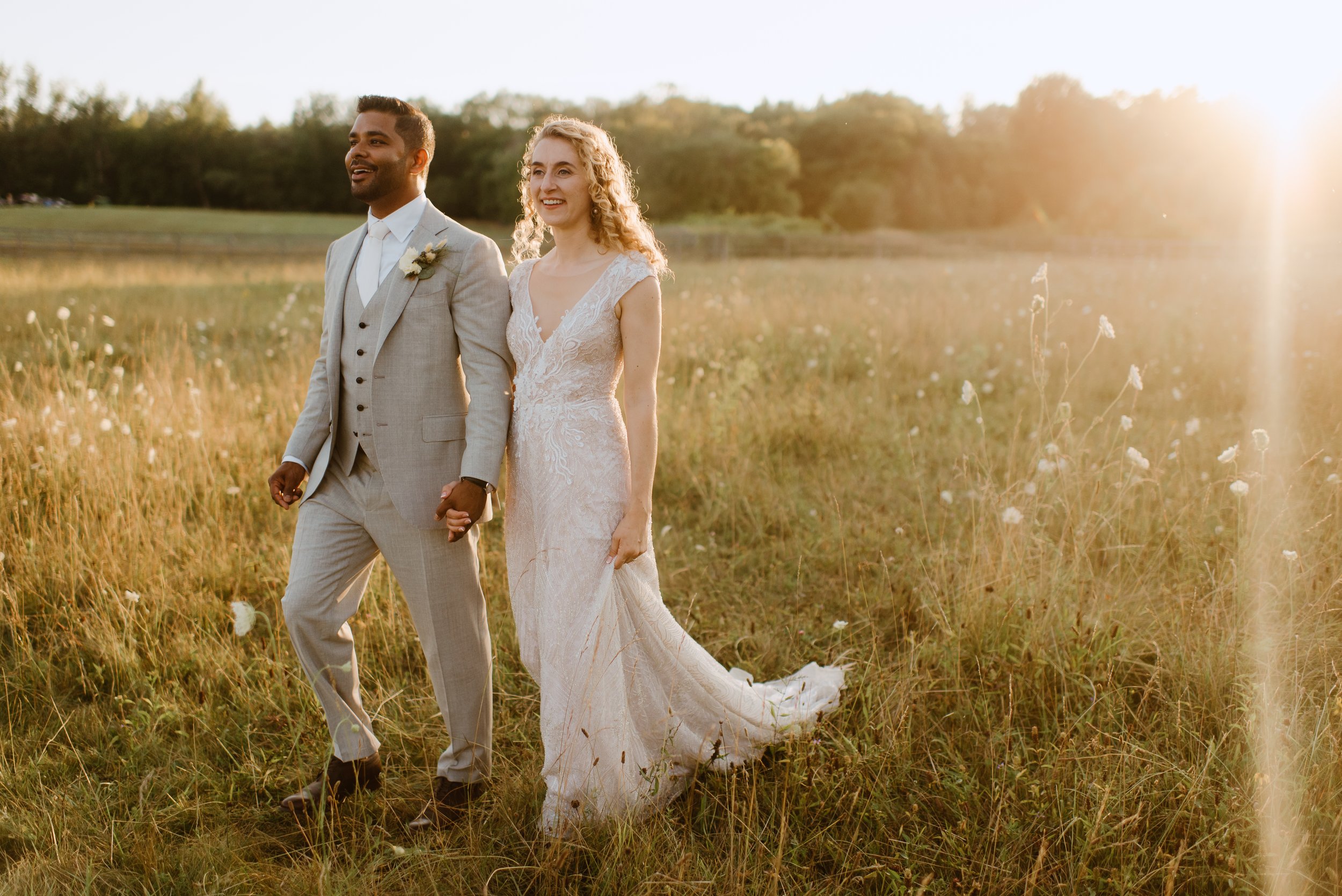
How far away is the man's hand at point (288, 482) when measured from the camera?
2828 millimetres

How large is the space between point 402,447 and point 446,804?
120cm

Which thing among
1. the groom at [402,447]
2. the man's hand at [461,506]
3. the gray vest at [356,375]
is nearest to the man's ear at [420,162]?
the groom at [402,447]

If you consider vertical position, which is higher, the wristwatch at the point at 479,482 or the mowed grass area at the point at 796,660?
the wristwatch at the point at 479,482

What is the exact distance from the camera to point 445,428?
2771 millimetres

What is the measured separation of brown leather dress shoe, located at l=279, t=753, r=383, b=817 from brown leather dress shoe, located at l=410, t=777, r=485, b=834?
23 centimetres

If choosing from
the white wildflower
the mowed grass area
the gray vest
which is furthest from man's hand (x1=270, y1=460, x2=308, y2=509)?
the mowed grass area

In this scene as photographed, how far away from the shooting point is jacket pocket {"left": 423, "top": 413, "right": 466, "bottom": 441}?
2.75m

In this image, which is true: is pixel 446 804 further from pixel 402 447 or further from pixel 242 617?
pixel 402 447

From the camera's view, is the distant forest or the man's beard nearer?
the man's beard

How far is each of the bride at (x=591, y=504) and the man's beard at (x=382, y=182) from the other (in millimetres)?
418

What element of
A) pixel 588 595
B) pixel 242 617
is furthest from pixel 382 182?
pixel 242 617

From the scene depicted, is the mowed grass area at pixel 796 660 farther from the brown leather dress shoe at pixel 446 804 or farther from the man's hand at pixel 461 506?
the man's hand at pixel 461 506

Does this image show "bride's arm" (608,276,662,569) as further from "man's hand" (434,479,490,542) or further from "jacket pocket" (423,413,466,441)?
"jacket pocket" (423,413,466,441)

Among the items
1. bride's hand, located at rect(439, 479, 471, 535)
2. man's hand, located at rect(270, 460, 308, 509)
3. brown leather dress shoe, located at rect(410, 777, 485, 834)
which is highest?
man's hand, located at rect(270, 460, 308, 509)
